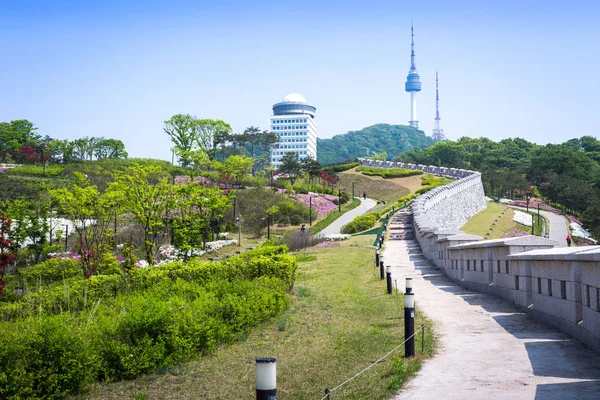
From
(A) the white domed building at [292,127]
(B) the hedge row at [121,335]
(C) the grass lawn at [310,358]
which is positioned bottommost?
(C) the grass lawn at [310,358]

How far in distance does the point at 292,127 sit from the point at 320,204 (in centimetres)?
12465

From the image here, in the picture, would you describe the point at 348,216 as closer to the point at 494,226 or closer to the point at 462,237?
the point at 494,226

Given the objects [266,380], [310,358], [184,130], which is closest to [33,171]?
[184,130]

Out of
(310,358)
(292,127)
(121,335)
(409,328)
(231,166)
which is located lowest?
(310,358)

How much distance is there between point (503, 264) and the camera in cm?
1402

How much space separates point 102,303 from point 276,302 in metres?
3.67

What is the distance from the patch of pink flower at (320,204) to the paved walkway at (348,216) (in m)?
2.01

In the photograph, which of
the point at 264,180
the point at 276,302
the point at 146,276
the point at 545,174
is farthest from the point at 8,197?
the point at 545,174

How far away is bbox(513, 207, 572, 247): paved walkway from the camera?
4817 cm

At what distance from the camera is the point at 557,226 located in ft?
186

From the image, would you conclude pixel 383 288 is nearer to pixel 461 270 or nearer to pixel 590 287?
pixel 461 270

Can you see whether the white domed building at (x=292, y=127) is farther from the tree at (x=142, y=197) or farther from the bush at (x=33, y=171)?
the tree at (x=142, y=197)

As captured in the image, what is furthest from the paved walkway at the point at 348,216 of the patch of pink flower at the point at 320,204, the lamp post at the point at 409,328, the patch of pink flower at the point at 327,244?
the lamp post at the point at 409,328

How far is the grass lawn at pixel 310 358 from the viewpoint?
7.42m
